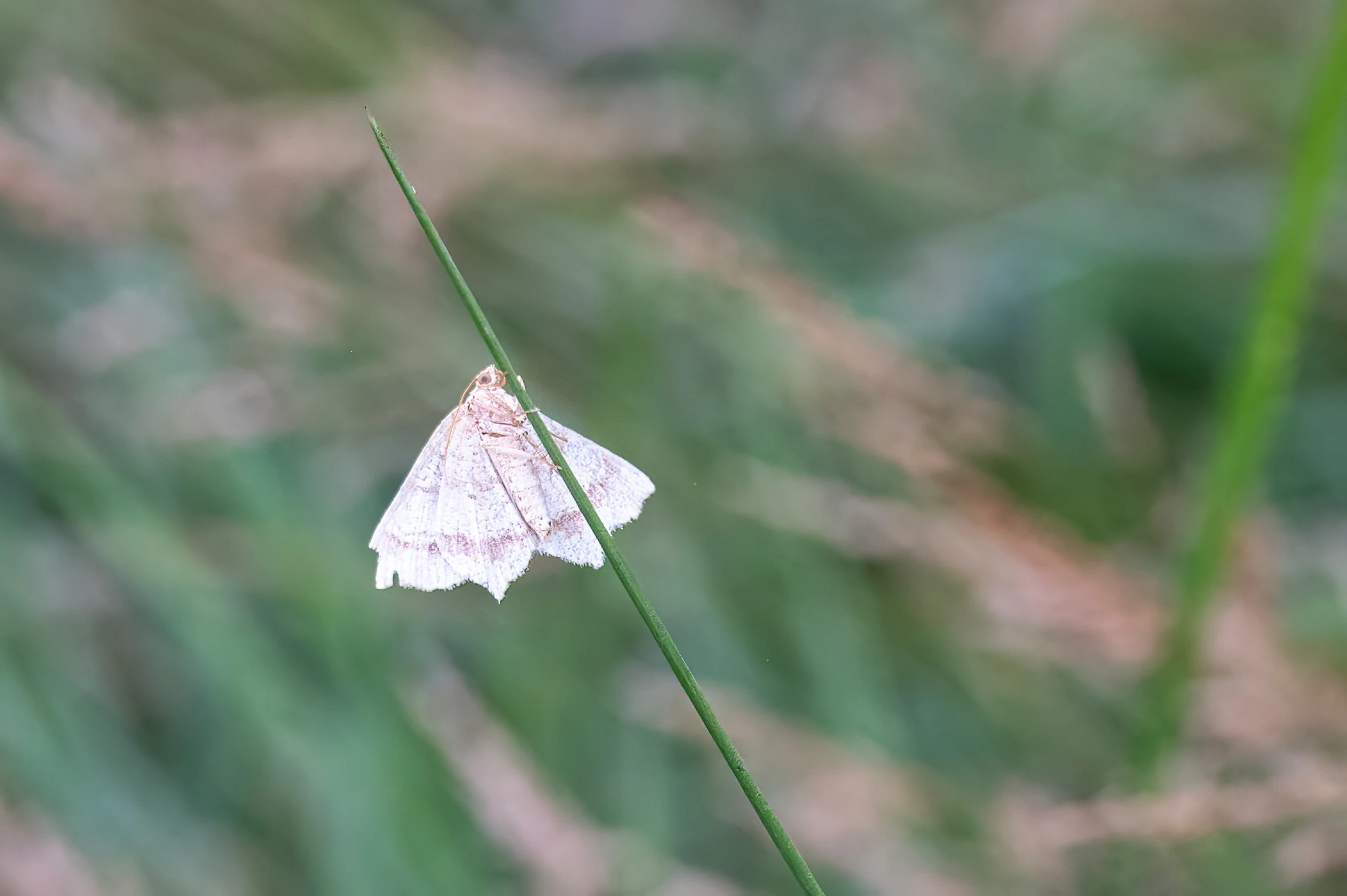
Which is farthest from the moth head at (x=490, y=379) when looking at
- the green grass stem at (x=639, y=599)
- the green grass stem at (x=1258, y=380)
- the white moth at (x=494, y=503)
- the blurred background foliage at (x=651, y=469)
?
the green grass stem at (x=1258, y=380)

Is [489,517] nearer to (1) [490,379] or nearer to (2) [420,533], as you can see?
(2) [420,533]

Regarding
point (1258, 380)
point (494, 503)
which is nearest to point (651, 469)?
point (1258, 380)

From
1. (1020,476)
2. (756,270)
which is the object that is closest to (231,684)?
(756,270)

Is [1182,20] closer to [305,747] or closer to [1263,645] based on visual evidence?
[1263,645]

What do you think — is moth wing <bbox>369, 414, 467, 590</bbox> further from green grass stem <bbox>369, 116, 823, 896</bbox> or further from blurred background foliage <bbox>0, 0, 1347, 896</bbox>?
blurred background foliage <bbox>0, 0, 1347, 896</bbox>

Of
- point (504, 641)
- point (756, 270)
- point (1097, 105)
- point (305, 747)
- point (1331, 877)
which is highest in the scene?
point (1097, 105)
